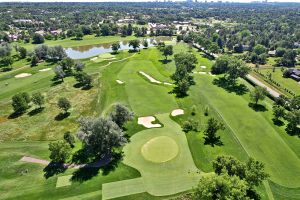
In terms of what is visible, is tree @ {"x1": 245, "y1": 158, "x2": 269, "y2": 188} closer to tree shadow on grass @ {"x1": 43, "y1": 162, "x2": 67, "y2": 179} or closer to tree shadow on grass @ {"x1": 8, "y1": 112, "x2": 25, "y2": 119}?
tree shadow on grass @ {"x1": 43, "y1": 162, "x2": 67, "y2": 179}

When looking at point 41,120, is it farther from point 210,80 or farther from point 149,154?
point 210,80

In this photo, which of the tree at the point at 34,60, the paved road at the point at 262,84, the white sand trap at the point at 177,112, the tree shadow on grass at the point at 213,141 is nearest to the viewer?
the tree shadow on grass at the point at 213,141

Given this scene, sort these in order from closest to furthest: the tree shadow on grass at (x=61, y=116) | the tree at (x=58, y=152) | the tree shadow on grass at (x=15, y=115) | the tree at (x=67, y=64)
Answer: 1. the tree at (x=58, y=152)
2. the tree shadow on grass at (x=61, y=116)
3. the tree shadow on grass at (x=15, y=115)
4. the tree at (x=67, y=64)

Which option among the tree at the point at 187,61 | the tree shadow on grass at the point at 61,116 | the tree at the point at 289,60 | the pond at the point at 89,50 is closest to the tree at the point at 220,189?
the tree shadow on grass at the point at 61,116

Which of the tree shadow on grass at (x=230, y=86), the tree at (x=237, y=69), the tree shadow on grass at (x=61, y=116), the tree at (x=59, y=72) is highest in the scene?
the tree at (x=237, y=69)

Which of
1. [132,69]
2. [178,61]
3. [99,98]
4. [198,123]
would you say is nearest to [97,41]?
[132,69]

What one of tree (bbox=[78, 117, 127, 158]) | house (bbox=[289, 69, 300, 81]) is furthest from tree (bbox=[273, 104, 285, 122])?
tree (bbox=[78, 117, 127, 158])

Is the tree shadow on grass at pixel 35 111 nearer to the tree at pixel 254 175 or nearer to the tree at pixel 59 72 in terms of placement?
the tree at pixel 59 72
